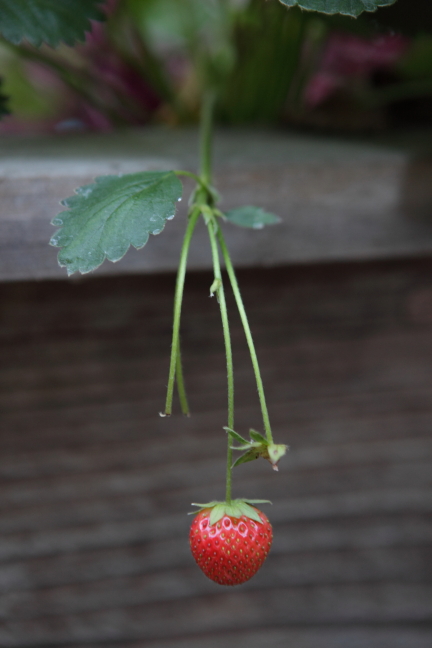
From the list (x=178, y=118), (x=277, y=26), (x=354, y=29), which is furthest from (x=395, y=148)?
(x=178, y=118)

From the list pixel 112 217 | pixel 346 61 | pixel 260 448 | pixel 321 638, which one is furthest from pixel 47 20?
pixel 321 638

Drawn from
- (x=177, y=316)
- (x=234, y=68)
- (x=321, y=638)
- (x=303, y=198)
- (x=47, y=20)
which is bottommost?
(x=321, y=638)

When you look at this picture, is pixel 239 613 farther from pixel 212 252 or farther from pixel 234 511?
pixel 212 252

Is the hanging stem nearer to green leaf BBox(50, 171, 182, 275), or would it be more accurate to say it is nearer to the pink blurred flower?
green leaf BBox(50, 171, 182, 275)

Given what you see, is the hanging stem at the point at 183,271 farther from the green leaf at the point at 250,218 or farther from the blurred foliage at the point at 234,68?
the blurred foliage at the point at 234,68

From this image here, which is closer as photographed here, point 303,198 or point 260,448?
point 260,448

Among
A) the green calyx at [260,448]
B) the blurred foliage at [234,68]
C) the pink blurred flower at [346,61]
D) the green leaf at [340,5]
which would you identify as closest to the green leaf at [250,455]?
the green calyx at [260,448]
